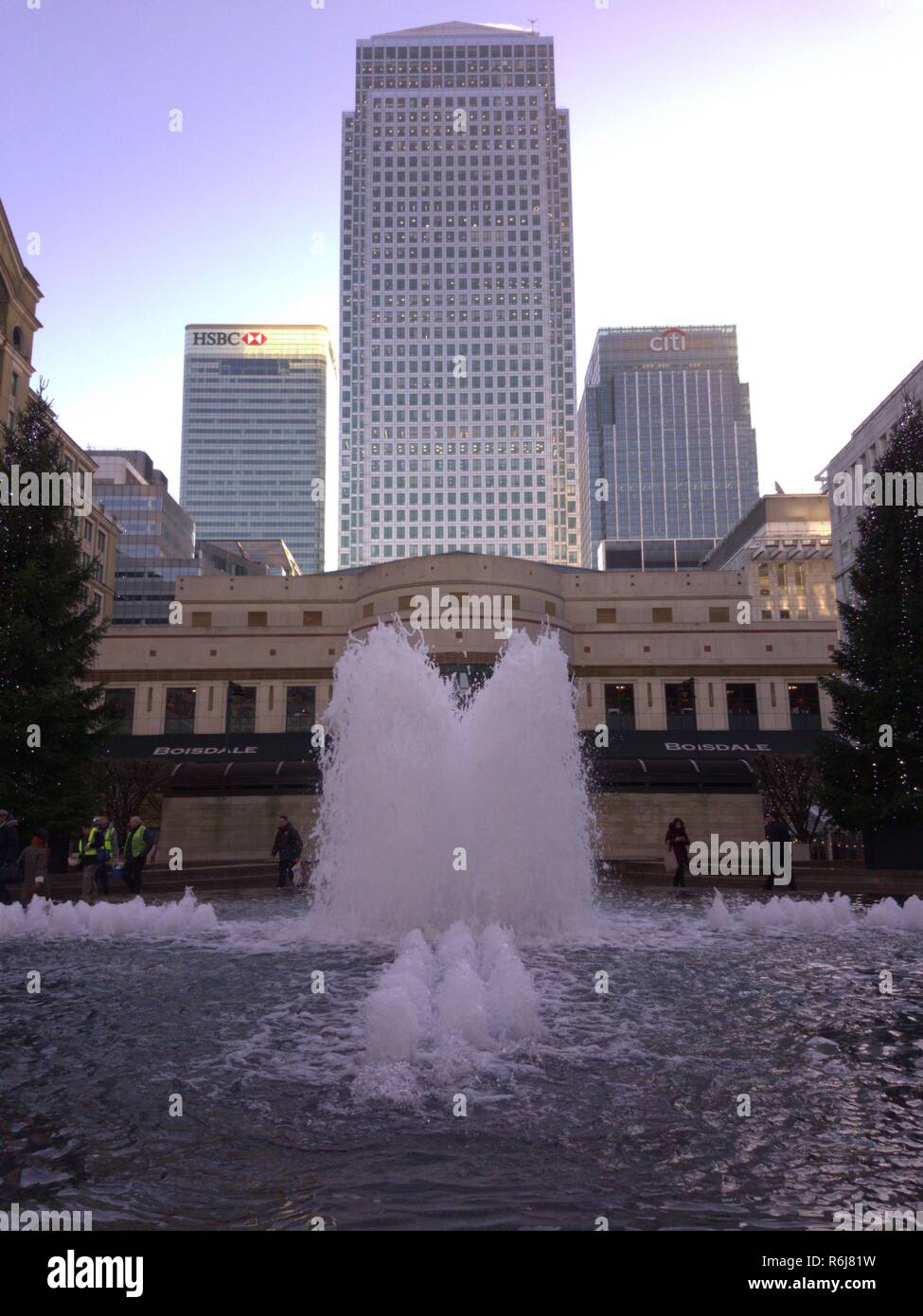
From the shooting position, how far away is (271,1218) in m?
4.13

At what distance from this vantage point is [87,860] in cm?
1858

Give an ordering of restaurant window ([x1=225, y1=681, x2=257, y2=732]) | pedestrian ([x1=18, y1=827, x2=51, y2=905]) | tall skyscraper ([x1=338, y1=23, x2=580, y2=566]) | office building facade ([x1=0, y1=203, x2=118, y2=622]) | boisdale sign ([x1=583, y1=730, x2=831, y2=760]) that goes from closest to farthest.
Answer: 1. pedestrian ([x1=18, y1=827, x2=51, y2=905])
2. boisdale sign ([x1=583, y1=730, x2=831, y2=760])
3. restaurant window ([x1=225, y1=681, x2=257, y2=732])
4. office building facade ([x1=0, y1=203, x2=118, y2=622])
5. tall skyscraper ([x1=338, y1=23, x2=580, y2=566])

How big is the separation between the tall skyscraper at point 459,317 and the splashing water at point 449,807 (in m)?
137

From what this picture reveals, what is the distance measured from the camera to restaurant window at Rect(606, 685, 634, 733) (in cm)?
4659

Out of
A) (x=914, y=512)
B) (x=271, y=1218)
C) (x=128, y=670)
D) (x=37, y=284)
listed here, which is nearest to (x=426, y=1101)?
(x=271, y=1218)

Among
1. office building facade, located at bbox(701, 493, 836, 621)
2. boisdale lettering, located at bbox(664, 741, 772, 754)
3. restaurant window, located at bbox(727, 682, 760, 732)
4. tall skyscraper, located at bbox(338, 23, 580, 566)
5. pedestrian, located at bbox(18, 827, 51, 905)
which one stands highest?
tall skyscraper, located at bbox(338, 23, 580, 566)

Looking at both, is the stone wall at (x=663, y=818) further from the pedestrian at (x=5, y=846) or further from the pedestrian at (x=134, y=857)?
the pedestrian at (x=5, y=846)

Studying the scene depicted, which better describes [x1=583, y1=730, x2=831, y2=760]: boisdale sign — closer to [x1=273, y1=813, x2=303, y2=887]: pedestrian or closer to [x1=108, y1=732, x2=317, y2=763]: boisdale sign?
[x1=108, y1=732, x2=317, y2=763]: boisdale sign

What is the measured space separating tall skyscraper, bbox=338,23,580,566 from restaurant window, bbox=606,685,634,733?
106 metres

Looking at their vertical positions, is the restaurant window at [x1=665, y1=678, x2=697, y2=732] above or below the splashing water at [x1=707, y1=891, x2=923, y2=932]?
above

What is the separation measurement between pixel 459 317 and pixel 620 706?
13013 cm

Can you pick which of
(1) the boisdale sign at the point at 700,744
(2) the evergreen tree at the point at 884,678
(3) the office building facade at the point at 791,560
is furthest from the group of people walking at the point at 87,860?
(3) the office building facade at the point at 791,560

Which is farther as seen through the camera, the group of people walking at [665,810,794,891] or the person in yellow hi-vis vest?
the group of people walking at [665,810,794,891]

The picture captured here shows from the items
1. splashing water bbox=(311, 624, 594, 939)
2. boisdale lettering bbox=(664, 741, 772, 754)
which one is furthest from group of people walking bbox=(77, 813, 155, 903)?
boisdale lettering bbox=(664, 741, 772, 754)
